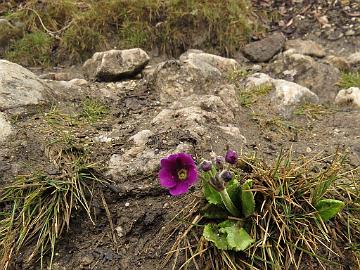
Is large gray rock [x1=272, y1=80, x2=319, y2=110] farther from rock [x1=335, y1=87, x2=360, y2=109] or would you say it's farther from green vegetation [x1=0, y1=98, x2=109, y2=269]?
green vegetation [x1=0, y1=98, x2=109, y2=269]

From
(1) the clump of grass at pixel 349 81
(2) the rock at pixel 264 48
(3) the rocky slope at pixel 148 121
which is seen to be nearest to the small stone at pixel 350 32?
(3) the rocky slope at pixel 148 121

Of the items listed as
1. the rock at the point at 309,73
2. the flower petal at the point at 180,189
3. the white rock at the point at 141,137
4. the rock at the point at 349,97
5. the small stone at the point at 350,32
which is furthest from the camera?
the small stone at the point at 350,32

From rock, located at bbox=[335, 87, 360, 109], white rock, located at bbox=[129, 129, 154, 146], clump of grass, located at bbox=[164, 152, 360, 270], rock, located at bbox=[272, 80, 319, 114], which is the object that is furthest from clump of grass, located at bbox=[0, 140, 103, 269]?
rock, located at bbox=[335, 87, 360, 109]

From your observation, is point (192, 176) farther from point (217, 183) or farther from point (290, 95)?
point (290, 95)

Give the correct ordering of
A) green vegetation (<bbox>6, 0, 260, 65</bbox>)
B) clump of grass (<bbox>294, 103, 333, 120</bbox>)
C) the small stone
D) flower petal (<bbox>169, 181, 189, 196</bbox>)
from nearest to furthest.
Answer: flower petal (<bbox>169, 181, 189, 196</bbox>)
clump of grass (<bbox>294, 103, 333, 120</bbox>)
green vegetation (<bbox>6, 0, 260, 65</bbox>)
the small stone

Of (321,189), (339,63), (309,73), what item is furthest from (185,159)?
(339,63)

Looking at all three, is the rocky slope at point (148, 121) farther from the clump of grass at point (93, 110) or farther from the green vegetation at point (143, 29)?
the green vegetation at point (143, 29)

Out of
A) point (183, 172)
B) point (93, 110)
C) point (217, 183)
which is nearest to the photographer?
point (217, 183)
